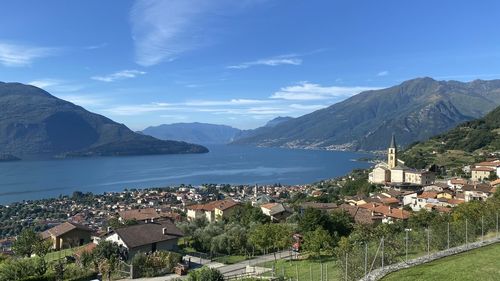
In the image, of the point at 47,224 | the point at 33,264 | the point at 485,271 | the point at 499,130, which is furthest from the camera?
the point at 499,130

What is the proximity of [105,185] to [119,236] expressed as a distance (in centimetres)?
11151

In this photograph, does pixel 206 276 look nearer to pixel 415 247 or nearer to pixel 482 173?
pixel 415 247

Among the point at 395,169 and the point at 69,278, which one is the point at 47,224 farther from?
the point at 395,169

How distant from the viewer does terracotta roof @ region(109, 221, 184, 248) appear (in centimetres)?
2901

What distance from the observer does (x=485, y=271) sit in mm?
12227

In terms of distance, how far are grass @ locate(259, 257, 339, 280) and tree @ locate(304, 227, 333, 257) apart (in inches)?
24.1

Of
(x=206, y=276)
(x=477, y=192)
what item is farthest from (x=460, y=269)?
(x=477, y=192)

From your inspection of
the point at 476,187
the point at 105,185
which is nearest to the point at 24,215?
the point at 105,185

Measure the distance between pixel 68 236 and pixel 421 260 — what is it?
3293 centimetres

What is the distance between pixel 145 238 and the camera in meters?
29.9

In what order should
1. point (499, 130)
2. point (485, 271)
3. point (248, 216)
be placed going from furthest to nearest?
point (499, 130), point (248, 216), point (485, 271)

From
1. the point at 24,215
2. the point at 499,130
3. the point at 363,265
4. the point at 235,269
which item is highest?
the point at 499,130

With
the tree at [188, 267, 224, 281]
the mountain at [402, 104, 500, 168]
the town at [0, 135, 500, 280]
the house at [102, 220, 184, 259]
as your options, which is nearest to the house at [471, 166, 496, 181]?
the town at [0, 135, 500, 280]

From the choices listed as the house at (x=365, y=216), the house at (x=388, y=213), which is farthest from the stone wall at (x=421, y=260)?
the house at (x=388, y=213)
